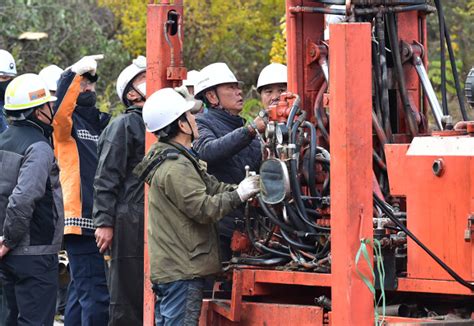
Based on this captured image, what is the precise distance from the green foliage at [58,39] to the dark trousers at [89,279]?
35.1 feet

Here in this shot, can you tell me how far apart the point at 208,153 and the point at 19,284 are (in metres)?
1.72

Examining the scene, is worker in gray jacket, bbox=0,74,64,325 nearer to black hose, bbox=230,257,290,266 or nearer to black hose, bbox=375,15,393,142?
black hose, bbox=230,257,290,266

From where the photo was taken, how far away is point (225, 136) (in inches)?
297

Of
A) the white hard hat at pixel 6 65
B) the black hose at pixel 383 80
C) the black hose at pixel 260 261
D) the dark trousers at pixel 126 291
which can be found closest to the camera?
the black hose at pixel 260 261

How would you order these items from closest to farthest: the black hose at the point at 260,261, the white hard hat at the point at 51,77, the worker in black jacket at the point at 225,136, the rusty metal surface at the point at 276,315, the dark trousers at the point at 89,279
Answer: the rusty metal surface at the point at 276,315 → the black hose at the point at 260,261 → the worker in black jacket at the point at 225,136 → the dark trousers at the point at 89,279 → the white hard hat at the point at 51,77

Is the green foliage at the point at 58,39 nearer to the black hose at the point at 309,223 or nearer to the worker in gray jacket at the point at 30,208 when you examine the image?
the worker in gray jacket at the point at 30,208

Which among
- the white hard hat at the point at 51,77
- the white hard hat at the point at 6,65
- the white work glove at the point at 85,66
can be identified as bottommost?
the white work glove at the point at 85,66

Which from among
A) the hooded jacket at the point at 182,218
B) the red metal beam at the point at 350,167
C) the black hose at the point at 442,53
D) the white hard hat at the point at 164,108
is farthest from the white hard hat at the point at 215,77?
the red metal beam at the point at 350,167

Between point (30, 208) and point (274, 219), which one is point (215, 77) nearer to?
point (30, 208)

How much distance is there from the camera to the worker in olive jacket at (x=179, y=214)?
6.84m

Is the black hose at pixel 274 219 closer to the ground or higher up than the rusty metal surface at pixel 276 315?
higher up

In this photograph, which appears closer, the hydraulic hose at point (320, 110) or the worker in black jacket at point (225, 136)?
the hydraulic hose at point (320, 110)

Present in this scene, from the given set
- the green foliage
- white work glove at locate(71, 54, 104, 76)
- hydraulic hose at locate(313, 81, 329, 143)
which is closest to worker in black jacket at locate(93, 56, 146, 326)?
white work glove at locate(71, 54, 104, 76)

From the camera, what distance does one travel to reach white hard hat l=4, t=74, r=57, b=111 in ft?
27.8
